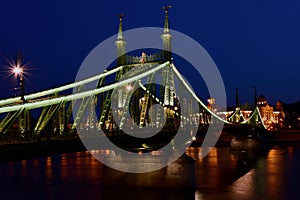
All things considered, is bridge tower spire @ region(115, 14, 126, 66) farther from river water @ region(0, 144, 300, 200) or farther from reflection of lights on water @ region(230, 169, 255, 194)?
reflection of lights on water @ region(230, 169, 255, 194)

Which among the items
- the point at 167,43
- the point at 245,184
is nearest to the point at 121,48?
the point at 167,43

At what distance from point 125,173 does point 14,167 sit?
14466 mm

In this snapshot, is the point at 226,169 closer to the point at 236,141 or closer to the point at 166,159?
the point at 166,159

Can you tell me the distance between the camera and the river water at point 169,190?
20484 mm

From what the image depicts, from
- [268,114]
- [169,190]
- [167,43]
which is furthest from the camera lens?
[268,114]

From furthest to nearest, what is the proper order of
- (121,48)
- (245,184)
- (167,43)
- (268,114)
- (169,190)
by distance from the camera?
(268,114) → (167,43) → (121,48) → (245,184) → (169,190)

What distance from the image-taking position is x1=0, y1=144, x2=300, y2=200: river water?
20484mm

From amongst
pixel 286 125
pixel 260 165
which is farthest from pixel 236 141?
pixel 286 125

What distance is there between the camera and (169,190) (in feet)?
62.6

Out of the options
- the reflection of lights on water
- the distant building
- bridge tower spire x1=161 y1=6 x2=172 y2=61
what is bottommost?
the reflection of lights on water

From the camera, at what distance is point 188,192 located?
63.2 ft

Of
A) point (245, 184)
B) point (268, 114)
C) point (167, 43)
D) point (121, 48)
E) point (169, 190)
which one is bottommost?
point (245, 184)

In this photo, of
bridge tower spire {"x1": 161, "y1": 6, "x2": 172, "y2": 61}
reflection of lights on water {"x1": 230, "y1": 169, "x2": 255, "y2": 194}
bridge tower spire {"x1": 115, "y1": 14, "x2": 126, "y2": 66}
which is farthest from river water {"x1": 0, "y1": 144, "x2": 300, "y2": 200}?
bridge tower spire {"x1": 161, "y1": 6, "x2": 172, "y2": 61}

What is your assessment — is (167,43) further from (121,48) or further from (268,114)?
(268,114)
